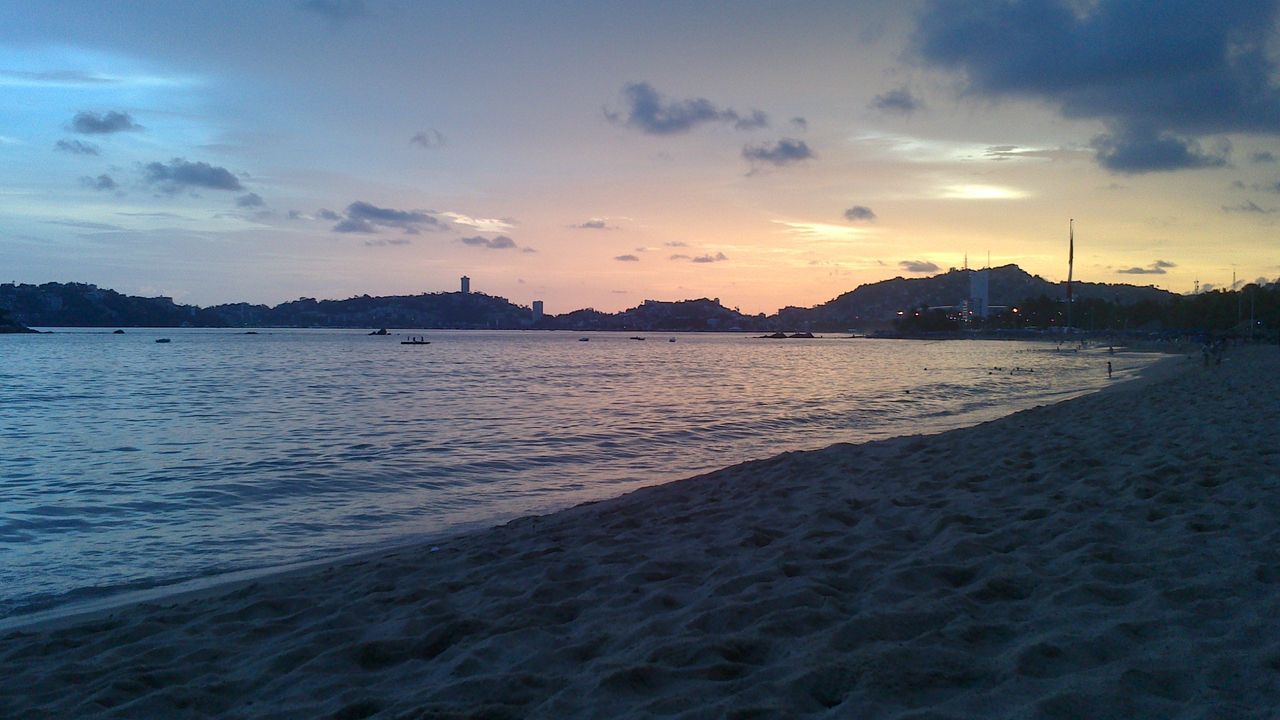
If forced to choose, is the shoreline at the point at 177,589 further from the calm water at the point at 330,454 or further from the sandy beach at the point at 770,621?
the sandy beach at the point at 770,621

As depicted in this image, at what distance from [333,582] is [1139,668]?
5802 millimetres

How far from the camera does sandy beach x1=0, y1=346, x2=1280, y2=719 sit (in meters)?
3.31

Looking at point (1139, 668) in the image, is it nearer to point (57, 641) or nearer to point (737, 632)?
point (737, 632)

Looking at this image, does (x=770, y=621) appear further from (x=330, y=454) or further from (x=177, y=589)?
(x=330, y=454)

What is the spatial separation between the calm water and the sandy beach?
2.27 meters

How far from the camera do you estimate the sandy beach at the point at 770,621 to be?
331cm

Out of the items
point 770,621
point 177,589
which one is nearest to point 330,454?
point 177,589

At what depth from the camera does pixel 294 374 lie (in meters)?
45.7

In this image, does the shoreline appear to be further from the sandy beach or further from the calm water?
the sandy beach

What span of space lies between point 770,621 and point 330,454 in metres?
13.5

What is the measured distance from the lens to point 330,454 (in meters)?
15.4

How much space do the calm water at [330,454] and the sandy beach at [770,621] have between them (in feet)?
7.45

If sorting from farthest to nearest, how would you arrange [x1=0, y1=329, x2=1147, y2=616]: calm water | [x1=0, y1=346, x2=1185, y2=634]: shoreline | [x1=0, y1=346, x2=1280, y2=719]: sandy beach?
[x1=0, y1=329, x2=1147, y2=616]: calm water
[x1=0, y1=346, x2=1185, y2=634]: shoreline
[x1=0, y1=346, x2=1280, y2=719]: sandy beach

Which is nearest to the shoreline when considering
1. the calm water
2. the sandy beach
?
the calm water
